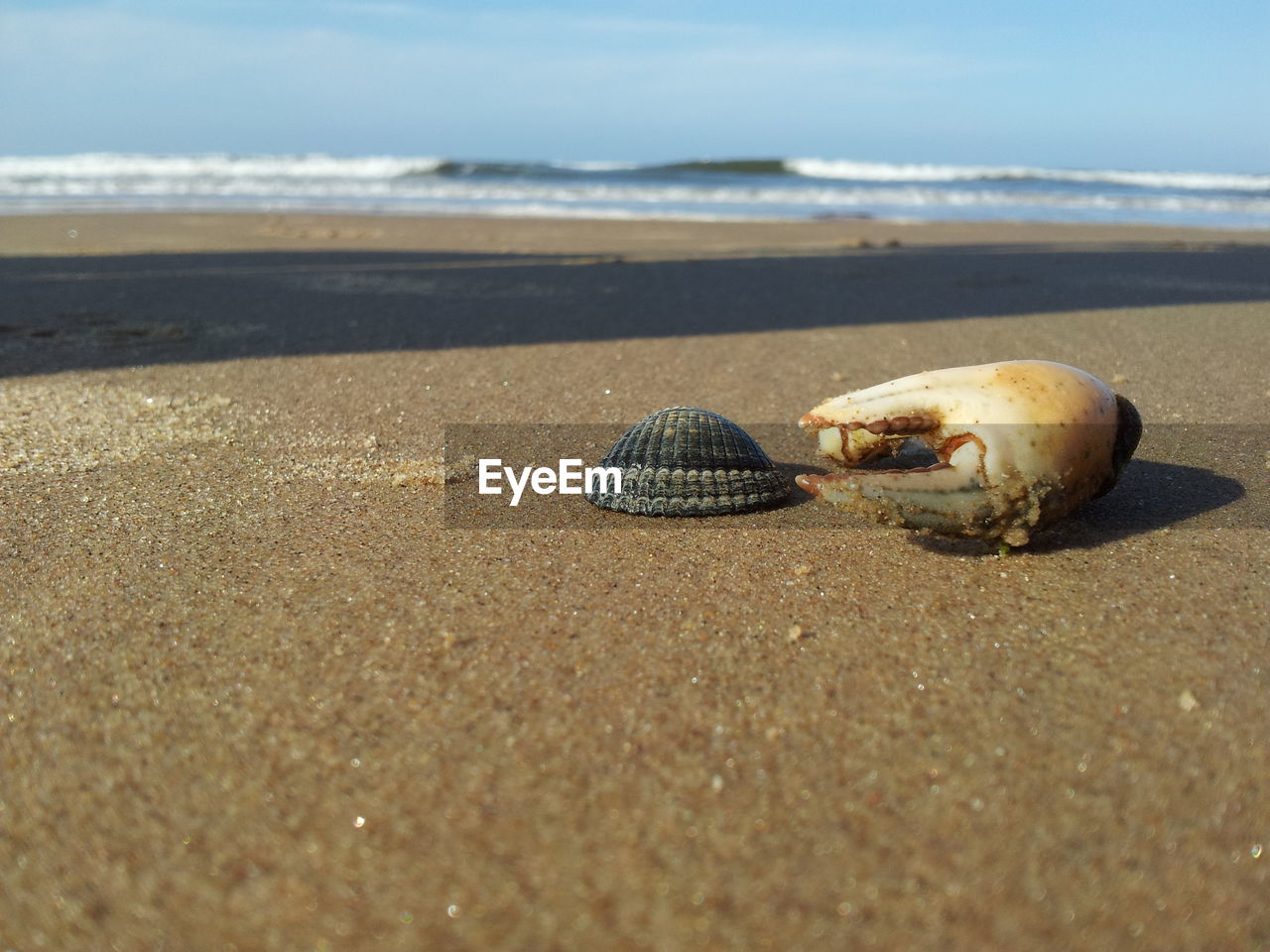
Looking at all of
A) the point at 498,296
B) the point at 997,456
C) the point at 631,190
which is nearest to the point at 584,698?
the point at 997,456

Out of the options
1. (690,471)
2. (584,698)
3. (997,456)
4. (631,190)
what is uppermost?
(631,190)

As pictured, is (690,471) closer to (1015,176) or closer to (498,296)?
(498,296)

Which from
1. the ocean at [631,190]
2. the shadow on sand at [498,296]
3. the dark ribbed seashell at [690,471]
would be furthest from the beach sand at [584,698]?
the ocean at [631,190]

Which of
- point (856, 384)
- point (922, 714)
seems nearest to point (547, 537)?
point (922, 714)

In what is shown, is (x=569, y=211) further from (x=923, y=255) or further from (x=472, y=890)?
(x=472, y=890)

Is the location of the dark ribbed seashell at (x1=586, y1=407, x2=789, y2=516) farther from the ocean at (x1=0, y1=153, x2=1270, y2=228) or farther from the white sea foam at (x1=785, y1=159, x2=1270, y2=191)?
the white sea foam at (x1=785, y1=159, x2=1270, y2=191)

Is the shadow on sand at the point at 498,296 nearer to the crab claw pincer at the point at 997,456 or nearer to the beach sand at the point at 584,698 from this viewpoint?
the beach sand at the point at 584,698
